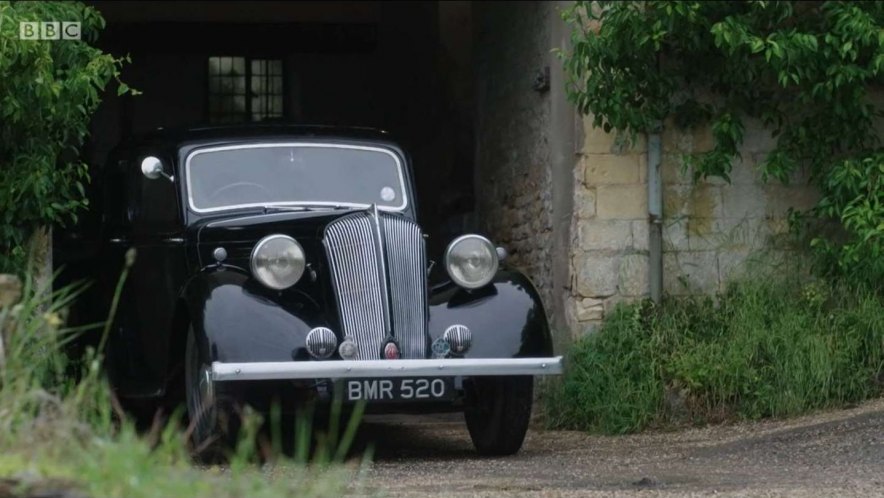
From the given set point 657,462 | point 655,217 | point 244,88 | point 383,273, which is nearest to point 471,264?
point 383,273

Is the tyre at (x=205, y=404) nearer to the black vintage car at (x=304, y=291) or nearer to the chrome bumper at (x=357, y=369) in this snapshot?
the black vintage car at (x=304, y=291)

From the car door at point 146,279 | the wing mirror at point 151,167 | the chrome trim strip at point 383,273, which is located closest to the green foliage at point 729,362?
the chrome trim strip at point 383,273

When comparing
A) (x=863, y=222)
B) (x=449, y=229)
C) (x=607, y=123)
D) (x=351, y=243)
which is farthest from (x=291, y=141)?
(x=449, y=229)

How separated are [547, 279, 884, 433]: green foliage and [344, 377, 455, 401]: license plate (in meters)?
1.90

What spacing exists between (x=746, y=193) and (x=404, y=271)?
298cm

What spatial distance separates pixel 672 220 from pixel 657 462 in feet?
7.73

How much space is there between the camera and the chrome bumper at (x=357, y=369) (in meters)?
6.36

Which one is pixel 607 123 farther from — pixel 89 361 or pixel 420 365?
pixel 89 361

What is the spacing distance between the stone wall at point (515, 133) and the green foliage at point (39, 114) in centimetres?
305

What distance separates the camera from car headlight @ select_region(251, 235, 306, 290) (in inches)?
269

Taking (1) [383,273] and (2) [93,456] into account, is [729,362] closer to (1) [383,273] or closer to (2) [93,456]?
(1) [383,273]

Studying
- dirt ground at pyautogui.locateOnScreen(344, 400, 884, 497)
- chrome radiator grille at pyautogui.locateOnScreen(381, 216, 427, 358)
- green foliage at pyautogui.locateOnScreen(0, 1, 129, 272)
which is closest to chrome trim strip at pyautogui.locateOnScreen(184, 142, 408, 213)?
green foliage at pyautogui.locateOnScreen(0, 1, 129, 272)

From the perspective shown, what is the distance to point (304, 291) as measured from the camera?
6984 millimetres

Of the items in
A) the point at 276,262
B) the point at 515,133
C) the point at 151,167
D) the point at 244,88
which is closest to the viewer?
the point at 276,262
